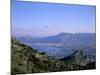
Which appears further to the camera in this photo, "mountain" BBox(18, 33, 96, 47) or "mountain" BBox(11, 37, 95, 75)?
"mountain" BBox(18, 33, 96, 47)

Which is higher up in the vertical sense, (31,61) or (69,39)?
(69,39)

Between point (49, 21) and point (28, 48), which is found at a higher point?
point (49, 21)

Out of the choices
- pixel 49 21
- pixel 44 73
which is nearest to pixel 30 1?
pixel 49 21

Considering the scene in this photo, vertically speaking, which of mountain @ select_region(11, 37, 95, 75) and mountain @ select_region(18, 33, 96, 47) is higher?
mountain @ select_region(18, 33, 96, 47)

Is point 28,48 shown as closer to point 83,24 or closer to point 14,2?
point 14,2

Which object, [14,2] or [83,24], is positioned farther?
[83,24]

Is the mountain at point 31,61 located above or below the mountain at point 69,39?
below

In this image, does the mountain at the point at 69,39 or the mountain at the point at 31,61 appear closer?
the mountain at the point at 31,61

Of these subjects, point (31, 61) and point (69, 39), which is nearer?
point (31, 61)
